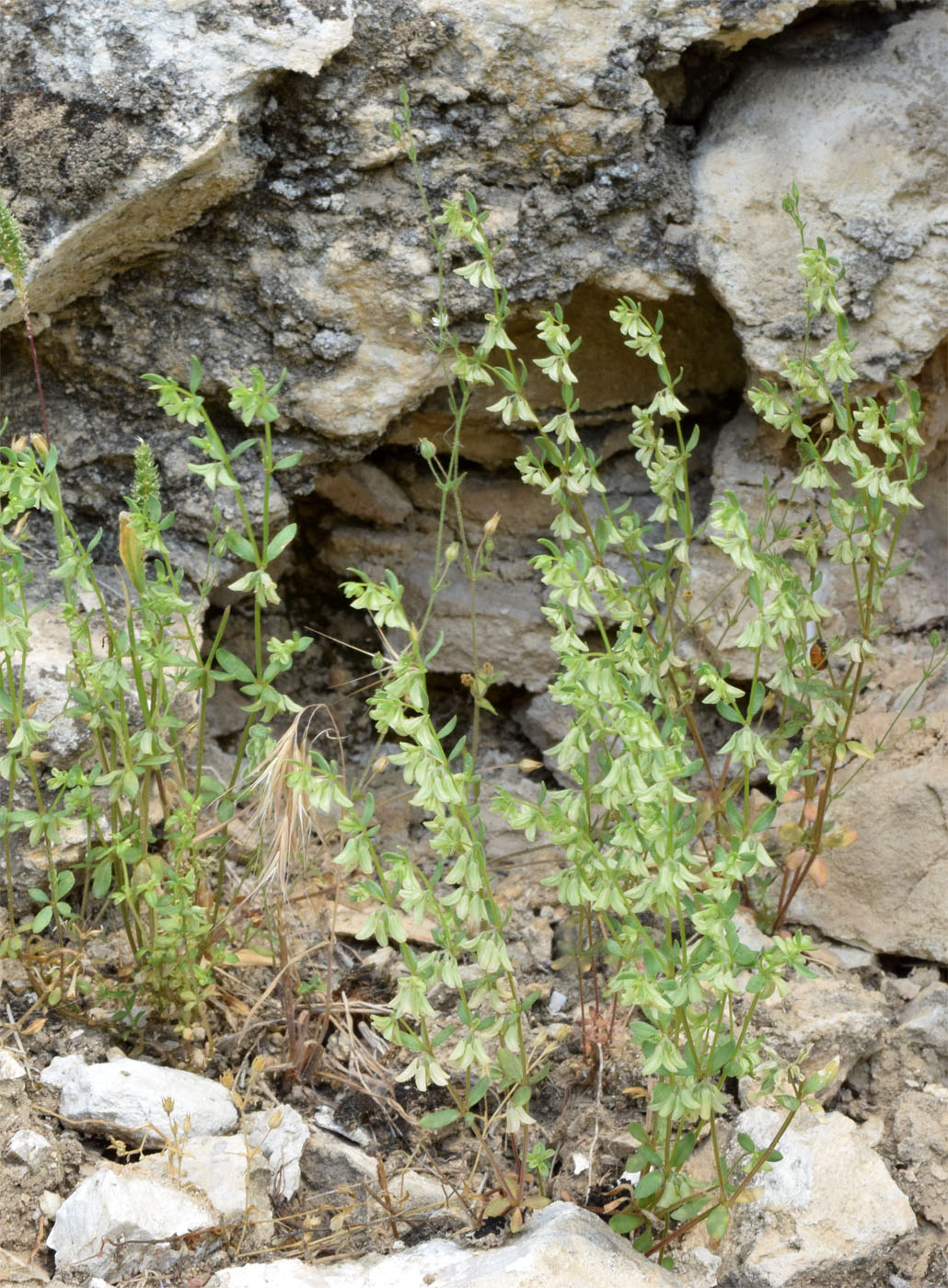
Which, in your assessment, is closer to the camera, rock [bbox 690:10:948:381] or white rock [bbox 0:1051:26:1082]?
white rock [bbox 0:1051:26:1082]

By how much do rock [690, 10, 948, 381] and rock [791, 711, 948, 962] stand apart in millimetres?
989

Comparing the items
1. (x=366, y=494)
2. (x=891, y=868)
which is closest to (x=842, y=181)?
(x=366, y=494)

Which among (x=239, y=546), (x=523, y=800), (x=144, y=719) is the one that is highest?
(x=239, y=546)

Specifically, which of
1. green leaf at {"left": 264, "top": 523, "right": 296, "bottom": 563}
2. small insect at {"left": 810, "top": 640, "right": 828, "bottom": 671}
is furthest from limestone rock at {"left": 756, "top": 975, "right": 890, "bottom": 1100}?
green leaf at {"left": 264, "top": 523, "right": 296, "bottom": 563}

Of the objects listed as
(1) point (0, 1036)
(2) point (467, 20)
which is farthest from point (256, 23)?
(1) point (0, 1036)

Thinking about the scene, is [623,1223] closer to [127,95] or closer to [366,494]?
[366,494]

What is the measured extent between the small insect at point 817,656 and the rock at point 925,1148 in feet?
2.72

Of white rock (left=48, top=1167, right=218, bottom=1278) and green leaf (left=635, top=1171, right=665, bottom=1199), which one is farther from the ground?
white rock (left=48, top=1167, right=218, bottom=1278)

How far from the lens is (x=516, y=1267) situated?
1.73m

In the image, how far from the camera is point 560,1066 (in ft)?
7.58

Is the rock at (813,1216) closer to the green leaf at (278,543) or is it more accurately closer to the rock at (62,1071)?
the rock at (62,1071)

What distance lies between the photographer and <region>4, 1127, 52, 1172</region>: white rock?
1933 mm

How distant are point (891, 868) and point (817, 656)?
0.54 m

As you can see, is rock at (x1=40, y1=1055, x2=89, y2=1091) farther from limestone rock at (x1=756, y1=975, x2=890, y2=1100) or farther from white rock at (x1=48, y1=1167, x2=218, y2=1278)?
limestone rock at (x1=756, y1=975, x2=890, y2=1100)
